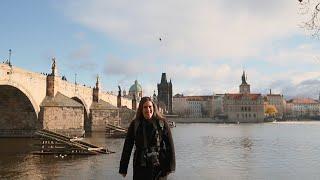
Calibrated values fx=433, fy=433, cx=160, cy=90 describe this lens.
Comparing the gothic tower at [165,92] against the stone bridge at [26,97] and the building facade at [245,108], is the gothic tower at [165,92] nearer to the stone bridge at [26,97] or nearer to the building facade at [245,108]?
the building facade at [245,108]

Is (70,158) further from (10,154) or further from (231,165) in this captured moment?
(231,165)

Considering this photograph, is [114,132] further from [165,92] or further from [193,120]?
[165,92]

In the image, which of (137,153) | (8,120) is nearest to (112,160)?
(137,153)

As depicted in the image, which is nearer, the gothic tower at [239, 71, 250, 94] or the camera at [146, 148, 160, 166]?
the camera at [146, 148, 160, 166]

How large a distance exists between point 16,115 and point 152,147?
127 ft

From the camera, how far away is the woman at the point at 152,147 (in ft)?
19.7

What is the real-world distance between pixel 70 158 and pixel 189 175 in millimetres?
8982

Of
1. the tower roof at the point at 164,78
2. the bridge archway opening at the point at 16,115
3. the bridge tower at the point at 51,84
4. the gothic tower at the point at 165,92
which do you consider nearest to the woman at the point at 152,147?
the bridge archway opening at the point at 16,115

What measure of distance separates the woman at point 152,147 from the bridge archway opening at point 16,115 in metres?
34.9

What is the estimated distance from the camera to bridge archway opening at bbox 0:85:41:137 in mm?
40219

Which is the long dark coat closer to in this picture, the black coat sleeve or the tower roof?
the black coat sleeve

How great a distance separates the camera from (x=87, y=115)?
197 feet

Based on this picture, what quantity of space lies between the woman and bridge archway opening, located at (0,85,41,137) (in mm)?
34930

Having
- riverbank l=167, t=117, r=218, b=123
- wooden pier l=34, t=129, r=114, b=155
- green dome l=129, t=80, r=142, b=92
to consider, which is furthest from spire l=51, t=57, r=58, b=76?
green dome l=129, t=80, r=142, b=92
